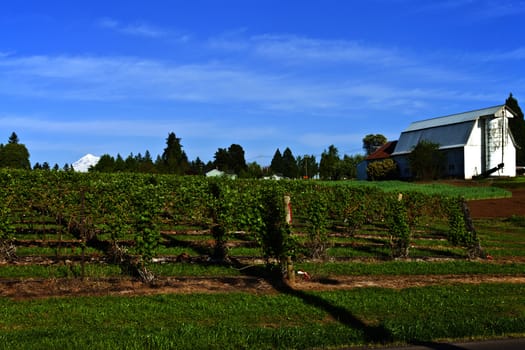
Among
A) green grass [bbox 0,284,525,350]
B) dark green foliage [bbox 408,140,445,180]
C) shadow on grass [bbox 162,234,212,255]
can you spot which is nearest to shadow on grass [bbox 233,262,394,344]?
green grass [bbox 0,284,525,350]

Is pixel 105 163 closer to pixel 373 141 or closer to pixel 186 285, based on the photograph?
pixel 186 285

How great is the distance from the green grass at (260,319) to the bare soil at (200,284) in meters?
0.45

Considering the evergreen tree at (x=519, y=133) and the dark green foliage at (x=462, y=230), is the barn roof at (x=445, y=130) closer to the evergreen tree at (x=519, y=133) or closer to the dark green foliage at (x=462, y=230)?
the evergreen tree at (x=519, y=133)

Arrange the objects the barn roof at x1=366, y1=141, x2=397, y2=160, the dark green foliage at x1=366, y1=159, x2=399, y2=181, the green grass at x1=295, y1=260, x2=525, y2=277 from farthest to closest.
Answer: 1. the barn roof at x1=366, y1=141, x2=397, y2=160
2. the dark green foliage at x1=366, y1=159, x2=399, y2=181
3. the green grass at x1=295, y1=260, x2=525, y2=277

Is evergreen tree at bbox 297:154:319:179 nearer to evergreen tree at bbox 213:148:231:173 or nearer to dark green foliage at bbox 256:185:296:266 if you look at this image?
evergreen tree at bbox 213:148:231:173

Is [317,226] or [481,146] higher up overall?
[481,146]

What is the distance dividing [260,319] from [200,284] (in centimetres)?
240

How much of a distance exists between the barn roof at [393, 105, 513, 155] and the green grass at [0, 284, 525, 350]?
64809mm

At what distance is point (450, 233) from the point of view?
1530 centimetres

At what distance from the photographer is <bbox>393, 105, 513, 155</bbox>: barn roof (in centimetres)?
6894

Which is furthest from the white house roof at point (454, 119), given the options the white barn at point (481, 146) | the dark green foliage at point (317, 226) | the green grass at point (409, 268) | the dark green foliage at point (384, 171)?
the dark green foliage at point (317, 226)

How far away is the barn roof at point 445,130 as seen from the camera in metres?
68.9

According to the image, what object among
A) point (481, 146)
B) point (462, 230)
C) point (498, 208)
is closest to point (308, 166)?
point (481, 146)

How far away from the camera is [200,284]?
9484mm
